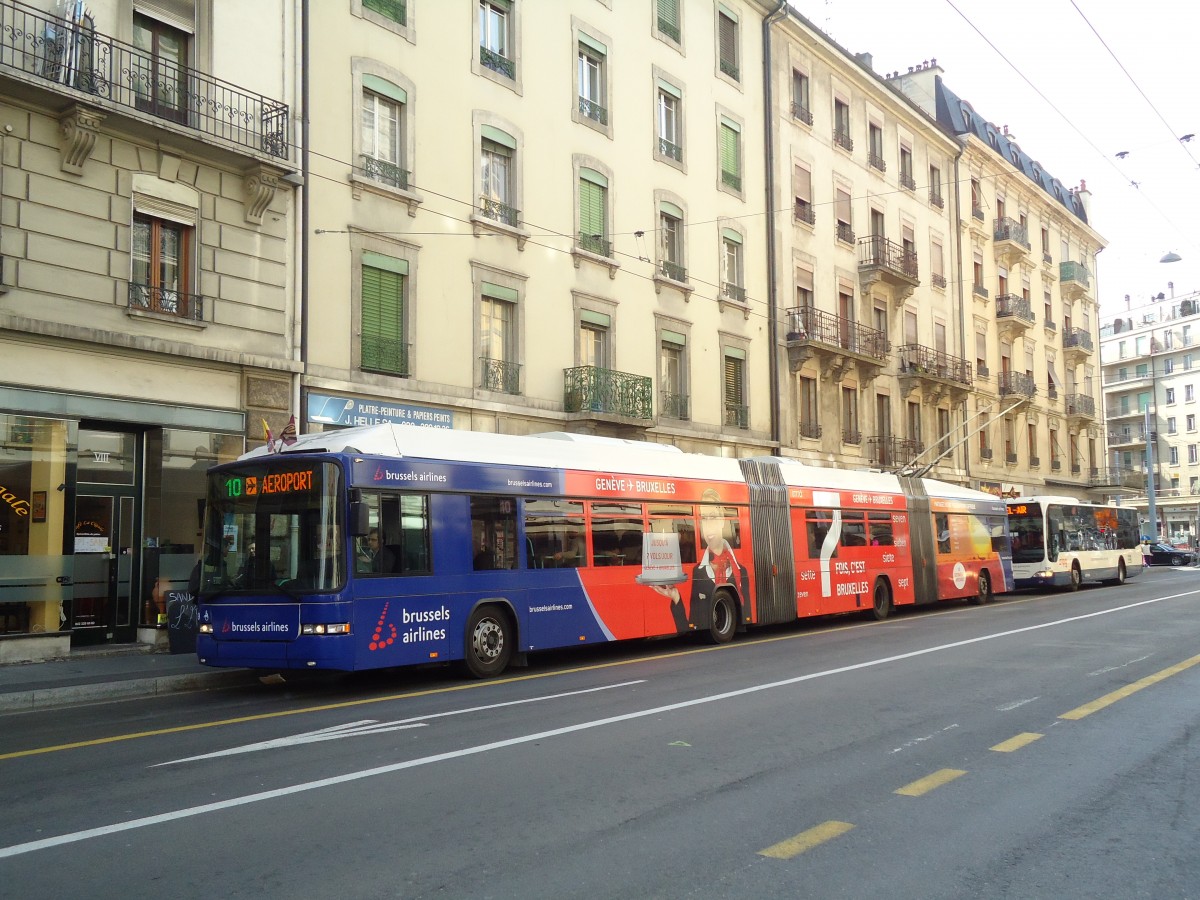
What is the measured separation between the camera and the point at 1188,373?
84812 millimetres

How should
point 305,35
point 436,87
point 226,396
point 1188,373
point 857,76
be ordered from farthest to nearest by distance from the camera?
point 1188,373, point 857,76, point 436,87, point 305,35, point 226,396

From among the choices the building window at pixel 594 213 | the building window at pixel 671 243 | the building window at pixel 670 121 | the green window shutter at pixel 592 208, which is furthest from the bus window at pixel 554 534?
the building window at pixel 670 121

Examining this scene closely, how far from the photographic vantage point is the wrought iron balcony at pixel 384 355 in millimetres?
18781

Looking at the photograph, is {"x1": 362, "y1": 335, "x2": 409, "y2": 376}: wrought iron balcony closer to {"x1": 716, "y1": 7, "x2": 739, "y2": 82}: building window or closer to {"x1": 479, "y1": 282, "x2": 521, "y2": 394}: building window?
{"x1": 479, "y1": 282, "x2": 521, "y2": 394}: building window

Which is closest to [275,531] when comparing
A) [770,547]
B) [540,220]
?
[770,547]

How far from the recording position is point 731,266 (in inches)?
1131

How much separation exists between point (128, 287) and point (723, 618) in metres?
10.4

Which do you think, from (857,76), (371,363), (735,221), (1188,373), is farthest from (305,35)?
(1188,373)

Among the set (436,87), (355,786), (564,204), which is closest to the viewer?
(355,786)

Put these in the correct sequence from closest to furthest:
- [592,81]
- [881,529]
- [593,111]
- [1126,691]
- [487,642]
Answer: [1126,691] → [487,642] → [881,529] → [593,111] → [592,81]

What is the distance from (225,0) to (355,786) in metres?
14.2

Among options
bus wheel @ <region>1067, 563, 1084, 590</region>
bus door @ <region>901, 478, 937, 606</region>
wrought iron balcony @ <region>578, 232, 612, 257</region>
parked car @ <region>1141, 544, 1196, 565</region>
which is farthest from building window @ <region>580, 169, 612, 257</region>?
parked car @ <region>1141, 544, 1196, 565</region>

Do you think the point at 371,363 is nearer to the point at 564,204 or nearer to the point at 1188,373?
the point at 564,204

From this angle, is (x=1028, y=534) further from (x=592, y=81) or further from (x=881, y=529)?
(x=592, y=81)
